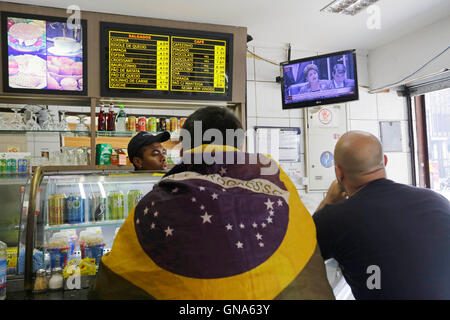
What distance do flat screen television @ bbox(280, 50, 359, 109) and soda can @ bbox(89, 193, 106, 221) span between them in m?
2.11

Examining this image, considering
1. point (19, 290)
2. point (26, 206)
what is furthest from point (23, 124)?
point (19, 290)

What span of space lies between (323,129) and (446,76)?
4.54 ft

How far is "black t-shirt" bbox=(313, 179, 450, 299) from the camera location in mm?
1164

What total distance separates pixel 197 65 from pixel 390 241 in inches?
97.1

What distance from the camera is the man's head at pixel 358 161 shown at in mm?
1430

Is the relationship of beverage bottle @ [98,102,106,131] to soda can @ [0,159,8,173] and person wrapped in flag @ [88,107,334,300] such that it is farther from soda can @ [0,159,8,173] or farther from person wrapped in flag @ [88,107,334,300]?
person wrapped in flag @ [88,107,334,300]

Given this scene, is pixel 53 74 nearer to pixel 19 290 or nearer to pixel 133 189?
pixel 133 189

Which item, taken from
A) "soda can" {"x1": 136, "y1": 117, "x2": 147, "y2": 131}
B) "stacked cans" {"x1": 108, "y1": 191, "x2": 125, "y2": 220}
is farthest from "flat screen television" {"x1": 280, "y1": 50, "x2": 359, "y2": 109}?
"stacked cans" {"x1": 108, "y1": 191, "x2": 125, "y2": 220}

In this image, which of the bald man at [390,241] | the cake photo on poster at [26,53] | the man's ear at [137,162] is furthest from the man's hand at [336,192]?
the cake photo on poster at [26,53]

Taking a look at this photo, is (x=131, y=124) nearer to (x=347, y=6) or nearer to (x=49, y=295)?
(x=49, y=295)

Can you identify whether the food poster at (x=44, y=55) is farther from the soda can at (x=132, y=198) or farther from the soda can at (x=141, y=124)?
the soda can at (x=132, y=198)

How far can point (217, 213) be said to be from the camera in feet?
3.02

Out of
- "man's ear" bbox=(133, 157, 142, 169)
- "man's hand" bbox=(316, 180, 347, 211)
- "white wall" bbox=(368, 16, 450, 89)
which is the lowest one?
"man's hand" bbox=(316, 180, 347, 211)

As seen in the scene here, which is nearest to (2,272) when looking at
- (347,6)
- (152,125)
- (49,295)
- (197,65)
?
(49,295)
